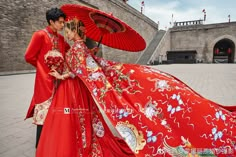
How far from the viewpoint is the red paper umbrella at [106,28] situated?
167cm

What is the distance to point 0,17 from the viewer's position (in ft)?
32.6

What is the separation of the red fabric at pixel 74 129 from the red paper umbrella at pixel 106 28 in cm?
59

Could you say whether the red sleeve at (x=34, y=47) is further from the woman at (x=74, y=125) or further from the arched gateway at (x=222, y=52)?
the arched gateway at (x=222, y=52)

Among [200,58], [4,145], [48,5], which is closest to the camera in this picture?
[4,145]

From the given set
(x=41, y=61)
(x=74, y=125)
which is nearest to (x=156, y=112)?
(x=74, y=125)

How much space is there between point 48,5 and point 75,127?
1256 centimetres

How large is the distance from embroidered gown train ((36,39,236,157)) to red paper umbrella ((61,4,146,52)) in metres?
0.28

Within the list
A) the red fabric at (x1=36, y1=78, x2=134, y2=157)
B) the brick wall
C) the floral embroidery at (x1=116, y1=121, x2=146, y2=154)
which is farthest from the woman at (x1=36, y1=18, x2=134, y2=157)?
the brick wall

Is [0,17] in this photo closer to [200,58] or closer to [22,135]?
[22,135]

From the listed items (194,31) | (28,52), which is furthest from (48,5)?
(194,31)

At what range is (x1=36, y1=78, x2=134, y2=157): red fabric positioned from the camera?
1.60 metres

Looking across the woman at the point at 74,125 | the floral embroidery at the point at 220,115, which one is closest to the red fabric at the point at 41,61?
the woman at the point at 74,125

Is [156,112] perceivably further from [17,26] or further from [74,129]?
[17,26]

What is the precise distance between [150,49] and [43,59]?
74.2 feet
